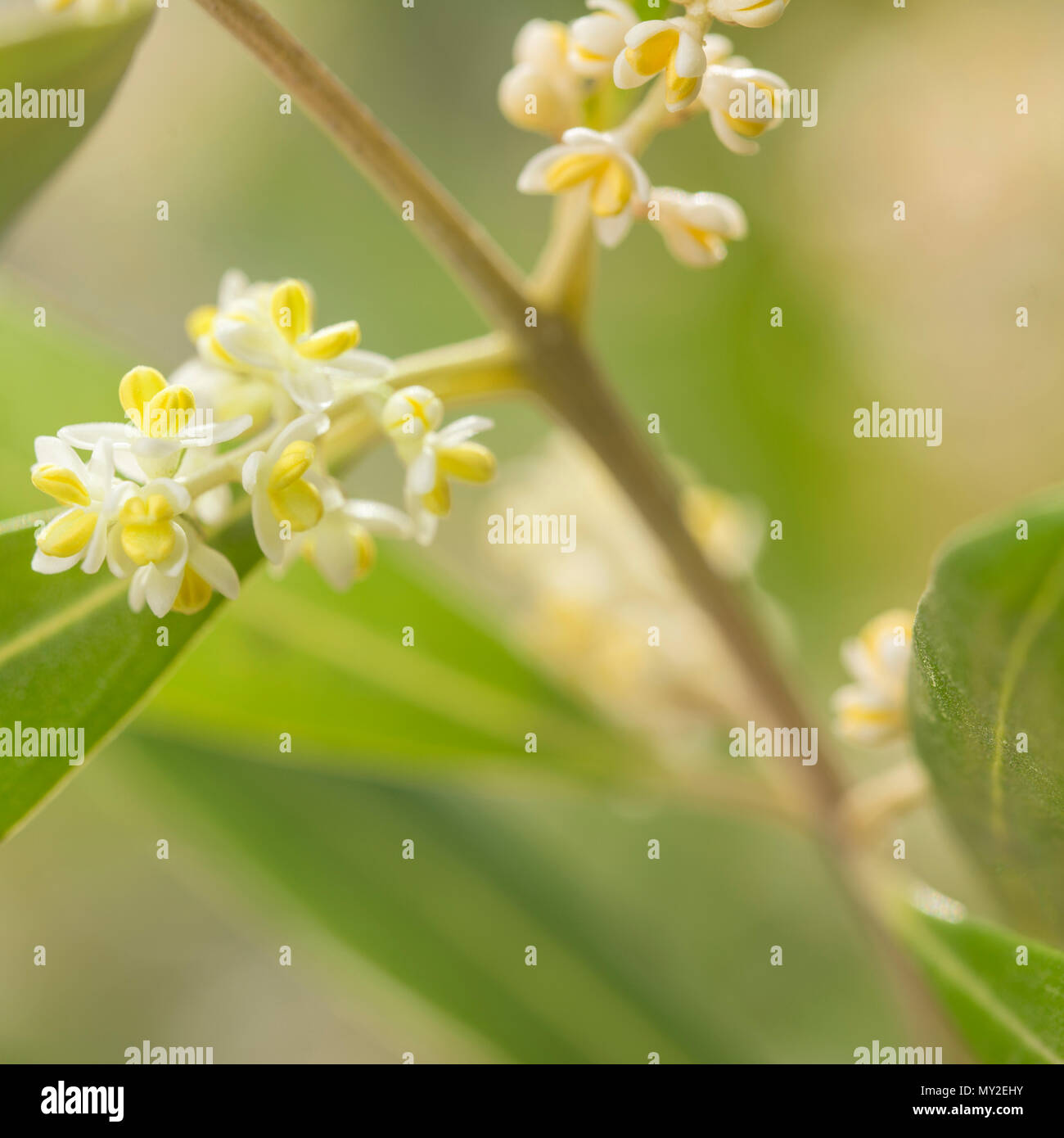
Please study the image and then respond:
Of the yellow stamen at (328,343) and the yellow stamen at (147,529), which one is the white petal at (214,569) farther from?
the yellow stamen at (328,343)

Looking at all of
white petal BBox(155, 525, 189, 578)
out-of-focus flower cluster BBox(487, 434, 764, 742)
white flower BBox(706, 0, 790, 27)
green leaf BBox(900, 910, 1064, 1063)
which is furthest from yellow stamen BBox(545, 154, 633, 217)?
green leaf BBox(900, 910, 1064, 1063)

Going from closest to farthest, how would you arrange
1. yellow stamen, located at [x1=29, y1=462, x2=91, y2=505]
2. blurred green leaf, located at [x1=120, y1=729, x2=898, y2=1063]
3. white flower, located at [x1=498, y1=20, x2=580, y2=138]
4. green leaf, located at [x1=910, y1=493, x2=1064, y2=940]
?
green leaf, located at [x1=910, y1=493, x2=1064, y2=940] < yellow stamen, located at [x1=29, y1=462, x2=91, y2=505] < white flower, located at [x1=498, y1=20, x2=580, y2=138] < blurred green leaf, located at [x1=120, y1=729, x2=898, y2=1063]

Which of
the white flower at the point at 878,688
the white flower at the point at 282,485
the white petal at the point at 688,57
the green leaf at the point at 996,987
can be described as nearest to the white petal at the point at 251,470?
the white flower at the point at 282,485

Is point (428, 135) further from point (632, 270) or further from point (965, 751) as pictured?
point (965, 751)

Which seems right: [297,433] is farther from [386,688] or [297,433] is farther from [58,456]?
[386,688]

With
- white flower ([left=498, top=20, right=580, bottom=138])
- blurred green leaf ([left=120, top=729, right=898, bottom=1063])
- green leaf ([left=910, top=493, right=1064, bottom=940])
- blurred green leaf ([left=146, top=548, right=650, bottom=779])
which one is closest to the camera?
green leaf ([left=910, top=493, right=1064, bottom=940])

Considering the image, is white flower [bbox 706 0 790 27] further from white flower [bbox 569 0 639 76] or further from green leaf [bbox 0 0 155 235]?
green leaf [bbox 0 0 155 235]
